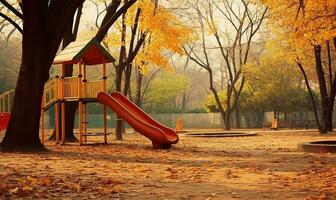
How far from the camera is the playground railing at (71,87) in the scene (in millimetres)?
21547

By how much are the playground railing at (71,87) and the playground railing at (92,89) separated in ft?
1.28

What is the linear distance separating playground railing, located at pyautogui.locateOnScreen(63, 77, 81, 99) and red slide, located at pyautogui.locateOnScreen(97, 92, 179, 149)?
1131mm

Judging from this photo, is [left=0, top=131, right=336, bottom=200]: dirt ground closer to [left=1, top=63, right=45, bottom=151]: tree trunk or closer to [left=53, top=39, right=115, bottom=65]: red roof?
[left=1, top=63, right=45, bottom=151]: tree trunk

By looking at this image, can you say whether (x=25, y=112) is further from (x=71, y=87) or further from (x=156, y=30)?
(x=156, y=30)

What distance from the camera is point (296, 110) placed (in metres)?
54.8

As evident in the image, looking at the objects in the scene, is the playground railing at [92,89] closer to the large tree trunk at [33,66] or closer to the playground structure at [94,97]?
the playground structure at [94,97]

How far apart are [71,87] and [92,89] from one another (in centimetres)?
89

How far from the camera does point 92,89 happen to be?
856 inches

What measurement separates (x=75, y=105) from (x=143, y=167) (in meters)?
13.0

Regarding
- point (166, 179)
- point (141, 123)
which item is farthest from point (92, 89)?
point (166, 179)

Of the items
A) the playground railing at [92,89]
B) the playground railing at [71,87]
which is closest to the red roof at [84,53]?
the playground railing at [71,87]

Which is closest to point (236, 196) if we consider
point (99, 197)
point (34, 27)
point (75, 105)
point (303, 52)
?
point (99, 197)

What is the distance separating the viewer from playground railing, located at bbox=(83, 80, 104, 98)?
70.3ft

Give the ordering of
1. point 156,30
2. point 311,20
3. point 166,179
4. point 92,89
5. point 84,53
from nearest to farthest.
A: point 166,179, point 84,53, point 92,89, point 311,20, point 156,30
